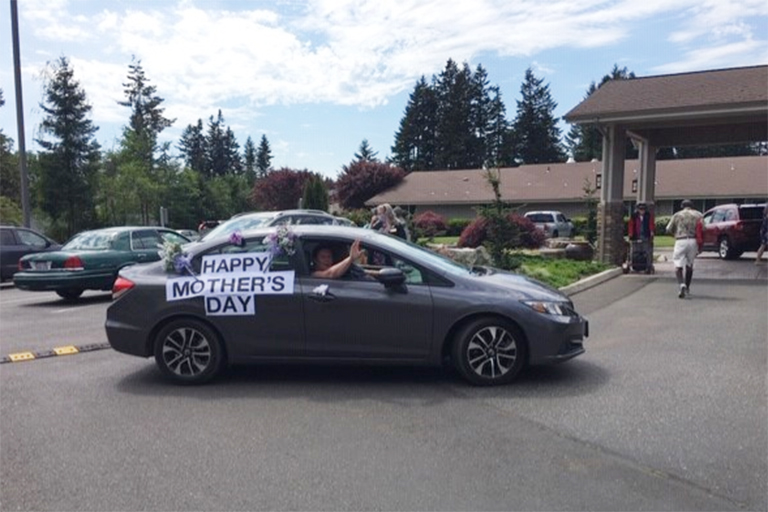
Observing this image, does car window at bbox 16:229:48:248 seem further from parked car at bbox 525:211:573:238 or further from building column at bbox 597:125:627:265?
parked car at bbox 525:211:573:238

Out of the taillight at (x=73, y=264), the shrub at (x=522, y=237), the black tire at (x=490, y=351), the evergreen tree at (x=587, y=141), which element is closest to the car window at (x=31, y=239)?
the taillight at (x=73, y=264)

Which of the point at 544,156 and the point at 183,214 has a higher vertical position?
the point at 544,156

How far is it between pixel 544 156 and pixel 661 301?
246 feet

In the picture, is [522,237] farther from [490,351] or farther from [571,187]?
[571,187]

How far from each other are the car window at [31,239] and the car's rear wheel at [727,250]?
19.0m

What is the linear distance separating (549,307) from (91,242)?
33.7 feet

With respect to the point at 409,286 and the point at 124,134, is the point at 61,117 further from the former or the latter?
the point at 409,286

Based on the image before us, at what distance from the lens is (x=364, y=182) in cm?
5191

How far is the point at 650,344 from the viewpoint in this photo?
7723 millimetres

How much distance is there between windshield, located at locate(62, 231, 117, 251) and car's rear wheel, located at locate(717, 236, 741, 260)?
54.3ft

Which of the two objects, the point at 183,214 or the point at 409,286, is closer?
the point at 409,286

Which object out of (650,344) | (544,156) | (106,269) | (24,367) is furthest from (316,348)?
(544,156)

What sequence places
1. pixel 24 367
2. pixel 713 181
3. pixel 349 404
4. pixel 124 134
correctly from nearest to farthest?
pixel 349 404 < pixel 24 367 < pixel 713 181 < pixel 124 134

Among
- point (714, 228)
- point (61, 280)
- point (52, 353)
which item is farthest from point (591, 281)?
point (61, 280)
